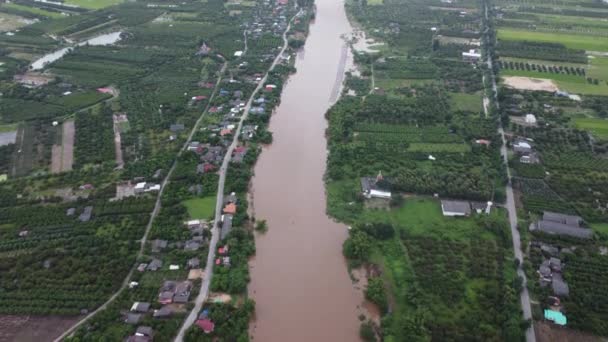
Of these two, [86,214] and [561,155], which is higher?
[561,155]

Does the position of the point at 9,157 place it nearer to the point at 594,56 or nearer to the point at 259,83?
the point at 259,83

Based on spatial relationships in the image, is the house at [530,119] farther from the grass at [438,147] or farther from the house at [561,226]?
the house at [561,226]

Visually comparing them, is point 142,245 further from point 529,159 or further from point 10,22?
point 10,22

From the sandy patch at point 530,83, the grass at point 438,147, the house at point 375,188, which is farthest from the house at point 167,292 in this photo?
the sandy patch at point 530,83

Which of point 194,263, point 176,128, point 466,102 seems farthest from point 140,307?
point 466,102

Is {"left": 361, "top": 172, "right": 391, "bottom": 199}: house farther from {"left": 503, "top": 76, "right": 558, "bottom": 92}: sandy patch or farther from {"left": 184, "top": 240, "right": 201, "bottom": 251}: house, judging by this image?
{"left": 503, "top": 76, "right": 558, "bottom": 92}: sandy patch

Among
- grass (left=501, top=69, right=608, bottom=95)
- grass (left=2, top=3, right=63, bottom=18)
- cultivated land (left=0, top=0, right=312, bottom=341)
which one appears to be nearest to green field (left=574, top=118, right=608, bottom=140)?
grass (left=501, top=69, right=608, bottom=95)
